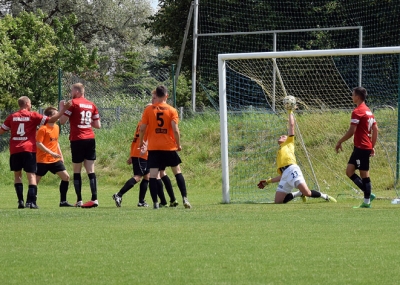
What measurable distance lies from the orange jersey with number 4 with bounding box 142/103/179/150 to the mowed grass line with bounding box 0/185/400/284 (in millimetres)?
1091

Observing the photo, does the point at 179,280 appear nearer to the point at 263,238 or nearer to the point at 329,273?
the point at 329,273

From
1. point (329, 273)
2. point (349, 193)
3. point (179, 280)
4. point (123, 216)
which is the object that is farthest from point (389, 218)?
point (349, 193)

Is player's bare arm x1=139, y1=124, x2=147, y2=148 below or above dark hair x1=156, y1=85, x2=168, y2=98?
below

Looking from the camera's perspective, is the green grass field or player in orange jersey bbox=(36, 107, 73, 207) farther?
player in orange jersey bbox=(36, 107, 73, 207)

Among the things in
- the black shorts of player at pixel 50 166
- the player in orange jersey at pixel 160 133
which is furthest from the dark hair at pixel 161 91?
the black shorts of player at pixel 50 166

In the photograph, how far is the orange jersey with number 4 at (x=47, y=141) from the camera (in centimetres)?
1453

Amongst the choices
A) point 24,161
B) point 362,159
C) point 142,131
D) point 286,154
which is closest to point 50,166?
point 24,161

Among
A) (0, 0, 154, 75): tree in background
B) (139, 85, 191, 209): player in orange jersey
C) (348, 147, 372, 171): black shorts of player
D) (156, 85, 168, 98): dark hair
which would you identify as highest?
(0, 0, 154, 75): tree in background

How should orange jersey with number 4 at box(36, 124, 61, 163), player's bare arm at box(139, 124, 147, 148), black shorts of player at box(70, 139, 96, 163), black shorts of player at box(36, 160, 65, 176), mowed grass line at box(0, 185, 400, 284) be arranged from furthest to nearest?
black shorts of player at box(36, 160, 65, 176) → orange jersey with number 4 at box(36, 124, 61, 163) → black shorts of player at box(70, 139, 96, 163) → player's bare arm at box(139, 124, 147, 148) → mowed grass line at box(0, 185, 400, 284)

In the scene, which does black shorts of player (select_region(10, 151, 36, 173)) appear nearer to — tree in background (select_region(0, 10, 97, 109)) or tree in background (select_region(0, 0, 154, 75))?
tree in background (select_region(0, 10, 97, 109))

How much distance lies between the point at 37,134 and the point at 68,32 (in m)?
31.3

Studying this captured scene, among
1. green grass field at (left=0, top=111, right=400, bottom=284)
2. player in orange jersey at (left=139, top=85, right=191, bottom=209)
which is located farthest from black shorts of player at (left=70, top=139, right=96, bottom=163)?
player in orange jersey at (left=139, top=85, right=191, bottom=209)

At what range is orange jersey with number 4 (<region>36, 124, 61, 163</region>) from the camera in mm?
14531

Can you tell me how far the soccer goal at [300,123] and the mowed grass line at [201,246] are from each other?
13.1ft
